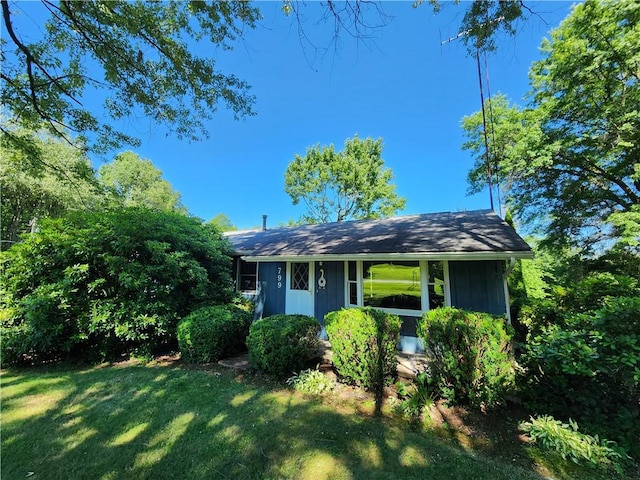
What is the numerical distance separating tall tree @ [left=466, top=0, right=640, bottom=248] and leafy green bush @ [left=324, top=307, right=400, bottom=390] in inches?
416

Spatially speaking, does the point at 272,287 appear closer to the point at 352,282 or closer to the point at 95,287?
the point at 352,282

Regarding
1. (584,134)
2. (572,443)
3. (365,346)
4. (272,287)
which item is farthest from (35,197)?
(584,134)

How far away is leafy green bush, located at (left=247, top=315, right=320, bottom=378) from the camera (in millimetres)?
4750

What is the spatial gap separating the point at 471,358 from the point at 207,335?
4.86 m

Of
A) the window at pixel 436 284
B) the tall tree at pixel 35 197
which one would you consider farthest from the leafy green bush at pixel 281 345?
the tall tree at pixel 35 197

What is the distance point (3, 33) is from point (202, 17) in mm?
3097

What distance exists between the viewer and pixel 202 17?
371cm

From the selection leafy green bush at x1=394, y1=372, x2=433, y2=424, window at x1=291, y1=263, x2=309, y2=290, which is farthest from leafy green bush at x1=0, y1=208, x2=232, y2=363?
leafy green bush at x1=394, y1=372, x2=433, y2=424

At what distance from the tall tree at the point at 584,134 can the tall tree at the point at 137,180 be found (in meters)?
28.2

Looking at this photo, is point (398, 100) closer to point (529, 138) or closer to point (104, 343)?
point (529, 138)

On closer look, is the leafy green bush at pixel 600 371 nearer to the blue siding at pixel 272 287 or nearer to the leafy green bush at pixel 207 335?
the leafy green bush at pixel 207 335

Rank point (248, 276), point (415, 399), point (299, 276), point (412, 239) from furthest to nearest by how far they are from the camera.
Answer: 1. point (248, 276)
2. point (299, 276)
3. point (412, 239)
4. point (415, 399)

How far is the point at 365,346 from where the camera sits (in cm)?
430

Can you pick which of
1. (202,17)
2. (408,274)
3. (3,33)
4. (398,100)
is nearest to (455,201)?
(398,100)
